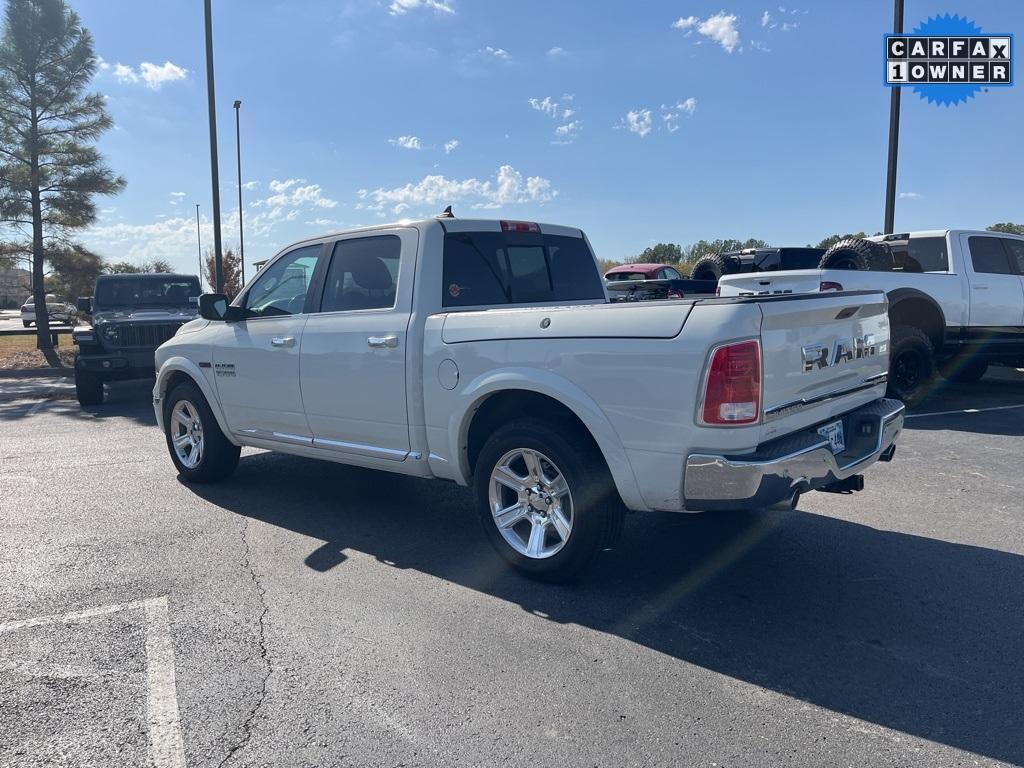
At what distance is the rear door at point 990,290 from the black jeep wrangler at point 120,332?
999cm

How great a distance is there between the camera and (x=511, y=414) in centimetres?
443

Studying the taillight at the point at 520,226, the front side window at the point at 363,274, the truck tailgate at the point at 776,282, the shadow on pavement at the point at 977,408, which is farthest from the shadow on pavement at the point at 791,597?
the shadow on pavement at the point at 977,408

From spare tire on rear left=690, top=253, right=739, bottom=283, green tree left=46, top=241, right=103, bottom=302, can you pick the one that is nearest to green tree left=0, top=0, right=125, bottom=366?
green tree left=46, top=241, right=103, bottom=302

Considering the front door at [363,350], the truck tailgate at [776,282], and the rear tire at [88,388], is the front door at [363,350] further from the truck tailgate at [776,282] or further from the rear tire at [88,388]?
the rear tire at [88,388]

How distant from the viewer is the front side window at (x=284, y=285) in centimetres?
564

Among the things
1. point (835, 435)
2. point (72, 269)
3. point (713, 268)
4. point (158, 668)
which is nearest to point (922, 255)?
point (713, 268)

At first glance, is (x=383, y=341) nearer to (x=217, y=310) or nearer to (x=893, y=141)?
(x=217, y=310)

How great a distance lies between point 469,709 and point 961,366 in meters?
10.1

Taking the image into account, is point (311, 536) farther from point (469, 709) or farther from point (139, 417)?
point (139, 417)

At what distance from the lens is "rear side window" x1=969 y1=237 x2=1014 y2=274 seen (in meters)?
10.2

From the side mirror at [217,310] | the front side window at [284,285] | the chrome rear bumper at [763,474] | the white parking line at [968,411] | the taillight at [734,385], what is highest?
the front side window at [284,285]

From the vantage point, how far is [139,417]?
10.4 m

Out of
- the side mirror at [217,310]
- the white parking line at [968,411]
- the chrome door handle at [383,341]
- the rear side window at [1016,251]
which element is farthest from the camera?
the rear side window at [1016,251]

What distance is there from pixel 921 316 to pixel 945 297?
0.38 m
